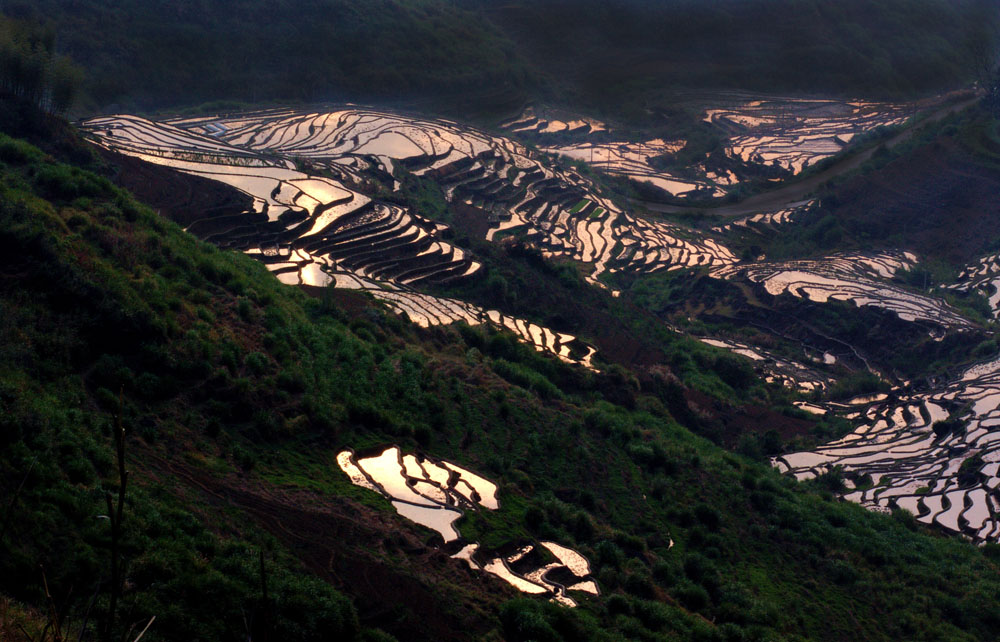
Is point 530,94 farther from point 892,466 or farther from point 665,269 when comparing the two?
point 892,466

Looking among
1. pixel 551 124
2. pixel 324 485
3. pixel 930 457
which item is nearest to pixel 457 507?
pixel 324 485

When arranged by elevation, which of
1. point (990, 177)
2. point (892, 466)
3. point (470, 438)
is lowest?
point (892, 466)

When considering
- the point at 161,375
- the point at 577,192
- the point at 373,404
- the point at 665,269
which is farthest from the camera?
the point at 577,192

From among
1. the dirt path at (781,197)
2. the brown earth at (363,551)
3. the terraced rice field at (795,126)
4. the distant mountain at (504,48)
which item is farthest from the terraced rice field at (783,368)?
the distant mountain at (504,48)

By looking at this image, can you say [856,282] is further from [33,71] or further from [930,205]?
[33,71]

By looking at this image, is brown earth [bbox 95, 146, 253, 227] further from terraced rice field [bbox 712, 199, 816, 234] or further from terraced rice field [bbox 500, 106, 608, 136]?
terraced rice field [bbox 500, 106, 608, 136]

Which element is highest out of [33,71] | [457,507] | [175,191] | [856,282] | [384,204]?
[33,71]

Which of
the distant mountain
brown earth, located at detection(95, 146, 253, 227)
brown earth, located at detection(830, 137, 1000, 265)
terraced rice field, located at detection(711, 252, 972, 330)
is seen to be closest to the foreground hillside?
brown earth, located at detection(95, 146, 253, 227)

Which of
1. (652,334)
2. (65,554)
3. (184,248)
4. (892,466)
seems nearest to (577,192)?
(652,334)
